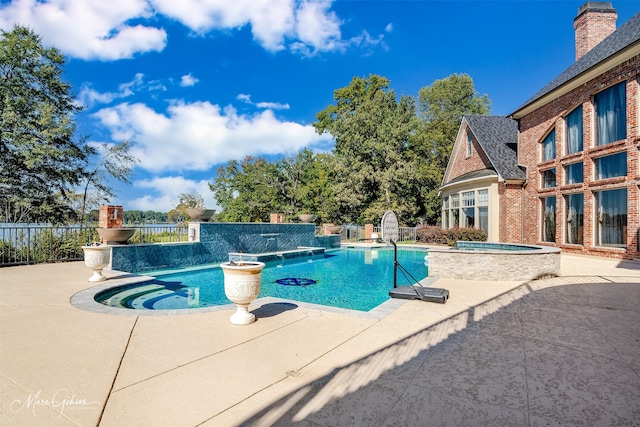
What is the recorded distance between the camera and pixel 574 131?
48.0ft

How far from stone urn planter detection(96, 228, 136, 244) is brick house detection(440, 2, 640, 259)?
54.3 ft

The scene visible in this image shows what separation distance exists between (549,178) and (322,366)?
17200mm

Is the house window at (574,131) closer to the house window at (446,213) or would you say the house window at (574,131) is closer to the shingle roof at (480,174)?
the shingle roof at (480,174)

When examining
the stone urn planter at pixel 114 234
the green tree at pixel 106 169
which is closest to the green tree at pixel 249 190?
the green tree at pixel 106 169

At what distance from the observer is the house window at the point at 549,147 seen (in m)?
15.8

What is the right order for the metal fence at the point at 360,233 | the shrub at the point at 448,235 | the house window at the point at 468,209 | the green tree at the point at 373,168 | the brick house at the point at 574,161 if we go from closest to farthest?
1. the brick house at the point at 574,161
2. the shrub at the point at 448,235
3. the house window at the point at 468,209
4. the metal fence at the point at 360,233
5. the green tree at the point at 373,168

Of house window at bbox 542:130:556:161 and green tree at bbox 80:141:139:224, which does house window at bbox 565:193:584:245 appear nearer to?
house window at bbox 542:130:556:161

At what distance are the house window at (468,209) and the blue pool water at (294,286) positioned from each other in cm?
566

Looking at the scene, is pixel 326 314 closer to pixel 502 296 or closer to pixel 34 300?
pixel 502 296

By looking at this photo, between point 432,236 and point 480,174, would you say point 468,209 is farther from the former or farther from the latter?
point 432,236

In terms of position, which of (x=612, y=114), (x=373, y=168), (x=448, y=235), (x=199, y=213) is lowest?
(x=448, y=235)

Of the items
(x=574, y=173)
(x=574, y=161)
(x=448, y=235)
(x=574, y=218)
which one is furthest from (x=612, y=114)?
(x=448, y=235)

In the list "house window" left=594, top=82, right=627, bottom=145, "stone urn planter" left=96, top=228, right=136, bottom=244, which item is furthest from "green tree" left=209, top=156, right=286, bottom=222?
"house window" left=594, top=82, right=627, bottom=145

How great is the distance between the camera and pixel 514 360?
362cm
